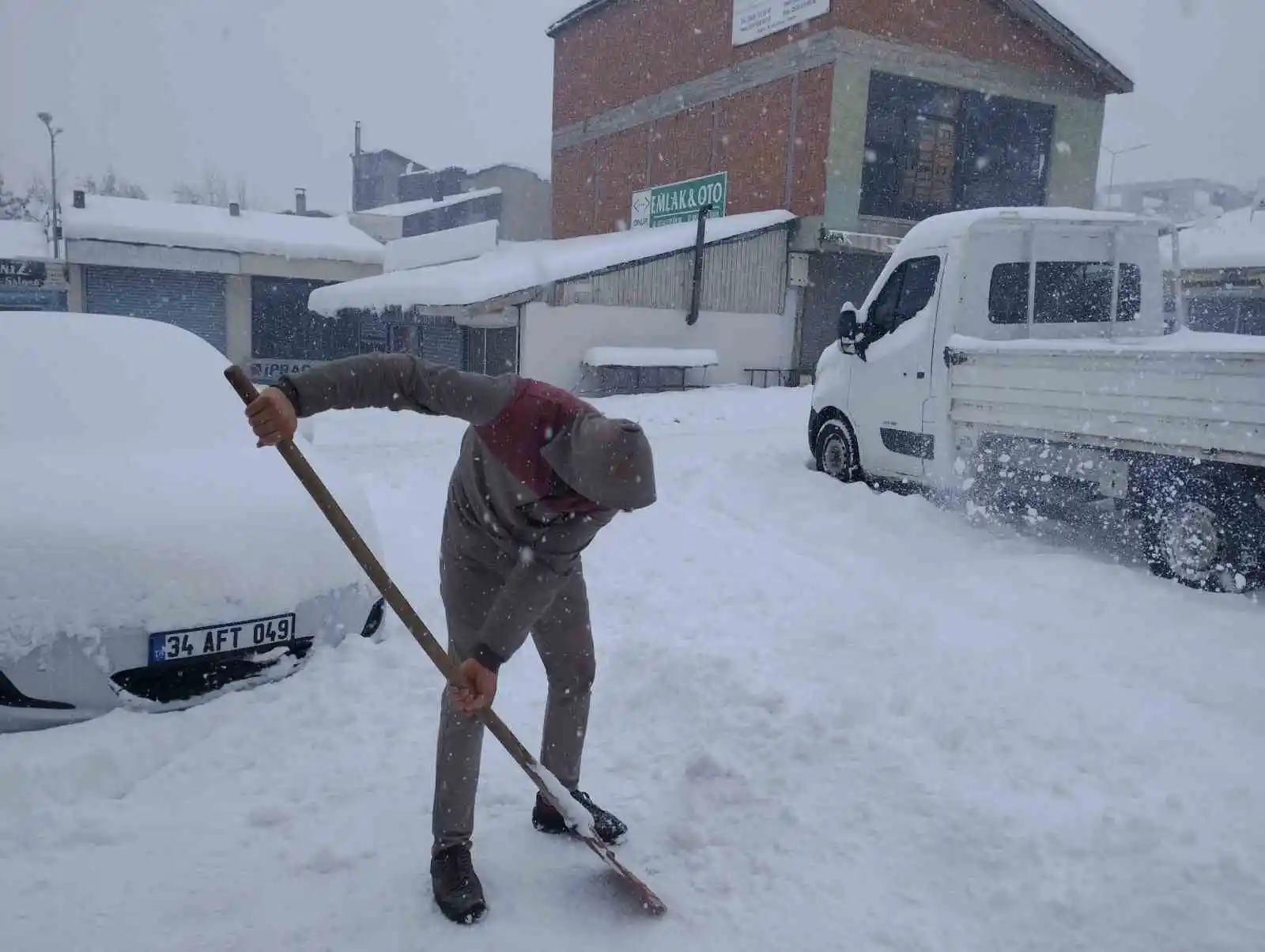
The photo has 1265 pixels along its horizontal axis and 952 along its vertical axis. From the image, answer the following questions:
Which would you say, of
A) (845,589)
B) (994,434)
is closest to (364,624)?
(845,589)

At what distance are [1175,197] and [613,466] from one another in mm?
61278

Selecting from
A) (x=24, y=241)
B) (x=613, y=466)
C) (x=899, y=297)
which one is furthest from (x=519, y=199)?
(x=613, y=466)

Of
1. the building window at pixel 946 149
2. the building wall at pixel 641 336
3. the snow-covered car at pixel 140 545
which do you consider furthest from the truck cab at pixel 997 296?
the building window at pixel 946 149

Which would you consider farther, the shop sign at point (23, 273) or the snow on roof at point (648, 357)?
the shop sign at point (23, 273)

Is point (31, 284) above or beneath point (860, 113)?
beneath

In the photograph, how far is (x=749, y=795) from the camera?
3242 millimetres

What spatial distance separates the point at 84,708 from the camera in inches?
122

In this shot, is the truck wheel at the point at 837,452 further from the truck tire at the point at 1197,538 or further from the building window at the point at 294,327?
the building window at the point at 294,327

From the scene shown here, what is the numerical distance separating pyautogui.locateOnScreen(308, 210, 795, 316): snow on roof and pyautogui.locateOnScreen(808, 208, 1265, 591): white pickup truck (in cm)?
796

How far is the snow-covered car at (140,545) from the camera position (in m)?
3.03

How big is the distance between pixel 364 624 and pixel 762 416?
982 centimetres

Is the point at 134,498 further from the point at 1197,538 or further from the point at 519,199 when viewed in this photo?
the point at 519,199

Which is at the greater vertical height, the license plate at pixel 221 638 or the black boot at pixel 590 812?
the license plate at pixel 221 638

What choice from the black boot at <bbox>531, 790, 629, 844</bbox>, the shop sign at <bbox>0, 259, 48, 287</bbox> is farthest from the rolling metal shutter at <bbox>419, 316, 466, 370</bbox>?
the black boot at <bbox>531, 790, 629, 844</bbox>
